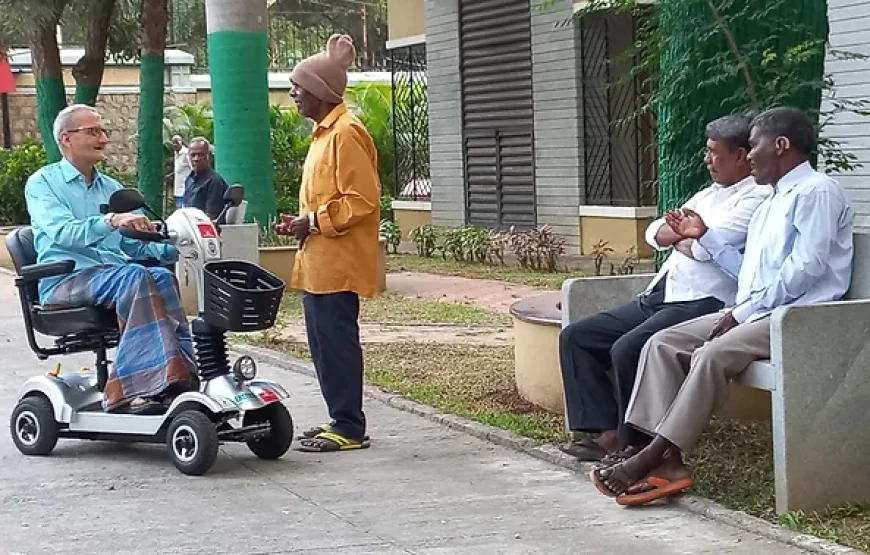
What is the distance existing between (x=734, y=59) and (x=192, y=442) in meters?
3.18

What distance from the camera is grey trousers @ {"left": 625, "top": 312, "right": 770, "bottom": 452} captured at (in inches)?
222

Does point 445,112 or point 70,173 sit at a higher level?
point 445,112

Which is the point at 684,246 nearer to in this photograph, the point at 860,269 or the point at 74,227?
the point at 860,269

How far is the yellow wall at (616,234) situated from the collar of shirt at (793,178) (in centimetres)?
1040

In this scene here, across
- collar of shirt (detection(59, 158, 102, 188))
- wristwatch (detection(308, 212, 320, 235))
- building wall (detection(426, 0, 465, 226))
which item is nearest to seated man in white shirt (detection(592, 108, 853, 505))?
wristwatch (detection(308, 212, 320, 235))

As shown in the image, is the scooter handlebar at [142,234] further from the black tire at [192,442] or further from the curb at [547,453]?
the curb at [547,453]

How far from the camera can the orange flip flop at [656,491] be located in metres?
5.82

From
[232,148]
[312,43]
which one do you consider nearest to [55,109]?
[232,148]

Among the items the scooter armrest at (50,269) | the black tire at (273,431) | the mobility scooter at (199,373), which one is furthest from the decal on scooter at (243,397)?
→ the scooter armrest at (50,269)

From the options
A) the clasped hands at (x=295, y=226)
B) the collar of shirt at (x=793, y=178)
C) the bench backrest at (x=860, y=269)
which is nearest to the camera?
the collar of shirt at (x=793, y=178)

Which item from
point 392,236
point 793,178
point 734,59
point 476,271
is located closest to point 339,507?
point 793,178

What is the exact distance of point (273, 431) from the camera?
695 centimetres

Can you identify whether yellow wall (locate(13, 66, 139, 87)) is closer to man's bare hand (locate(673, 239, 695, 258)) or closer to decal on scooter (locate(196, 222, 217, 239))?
decal on scooter (locate(196, 222, 217, 239))

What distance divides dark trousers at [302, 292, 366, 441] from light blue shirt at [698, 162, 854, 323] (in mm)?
2054
